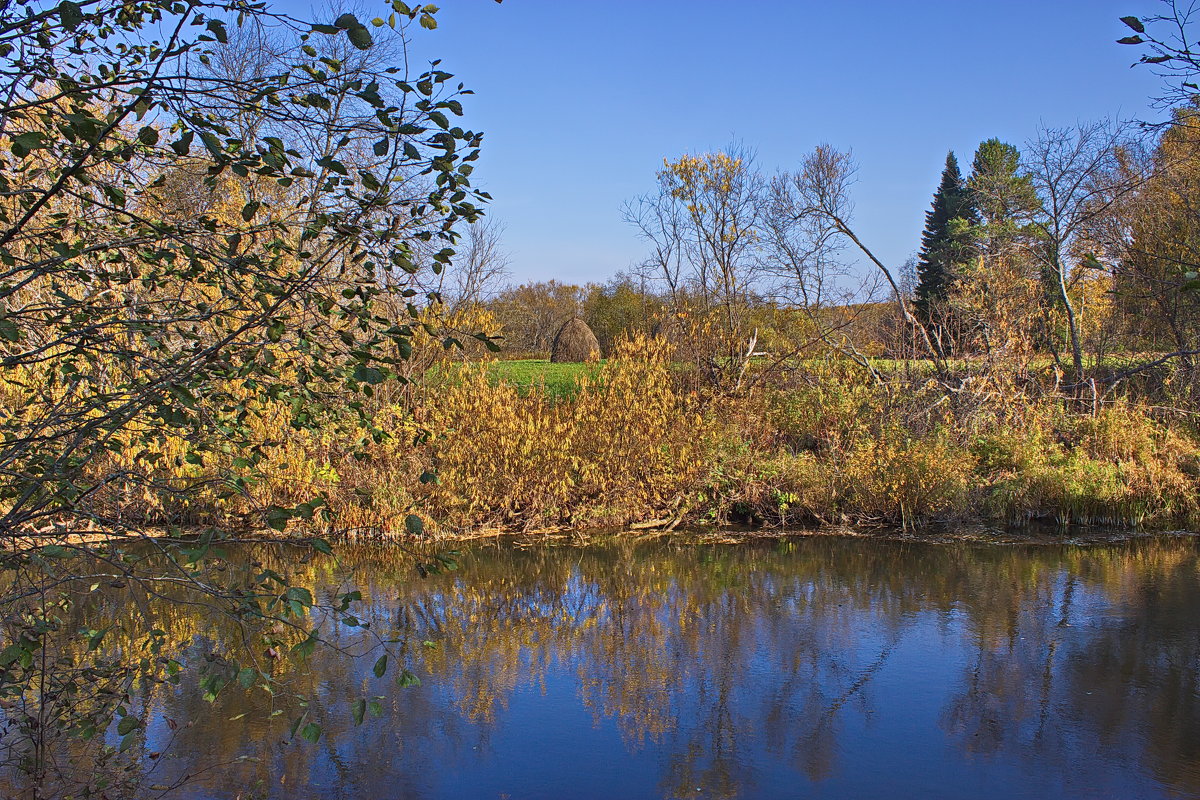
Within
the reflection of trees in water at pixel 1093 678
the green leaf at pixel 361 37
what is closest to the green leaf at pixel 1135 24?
the green leaf at pixel 361 37

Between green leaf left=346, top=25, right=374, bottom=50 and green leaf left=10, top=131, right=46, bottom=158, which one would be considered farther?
green leaf left=346, top=25, right=374, bottom=50

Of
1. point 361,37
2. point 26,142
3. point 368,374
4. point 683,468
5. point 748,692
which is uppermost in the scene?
point 361,37

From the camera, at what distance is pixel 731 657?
7.68 meters

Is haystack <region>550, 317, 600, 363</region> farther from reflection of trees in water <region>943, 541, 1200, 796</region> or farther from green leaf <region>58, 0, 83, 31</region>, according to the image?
green leaf <region>58, 0, 83, 31</region>

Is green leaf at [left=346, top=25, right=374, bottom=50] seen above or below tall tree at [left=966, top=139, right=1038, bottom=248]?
below

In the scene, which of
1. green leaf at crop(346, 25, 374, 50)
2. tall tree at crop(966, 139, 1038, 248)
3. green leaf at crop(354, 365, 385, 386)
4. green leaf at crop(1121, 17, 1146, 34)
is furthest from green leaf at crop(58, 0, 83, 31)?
tall tree at crop(966, 139, 1038, 248)

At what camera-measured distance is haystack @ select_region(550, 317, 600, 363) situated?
3153 cm

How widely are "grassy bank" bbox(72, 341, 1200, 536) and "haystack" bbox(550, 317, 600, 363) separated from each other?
684 inches

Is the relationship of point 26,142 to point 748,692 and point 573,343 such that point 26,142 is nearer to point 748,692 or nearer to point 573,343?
point 748,692

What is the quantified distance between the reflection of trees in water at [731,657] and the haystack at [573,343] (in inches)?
787

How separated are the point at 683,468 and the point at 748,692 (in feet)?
21.2

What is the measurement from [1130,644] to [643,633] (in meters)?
4.09

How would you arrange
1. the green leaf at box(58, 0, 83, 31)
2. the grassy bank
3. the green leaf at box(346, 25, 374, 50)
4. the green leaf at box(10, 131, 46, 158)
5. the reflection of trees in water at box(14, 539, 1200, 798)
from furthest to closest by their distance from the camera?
the grassy bank → the reflection of trees in water at box(14, 539, 1200, 798) → the green leaf at box(346, 25, 374, 50) → the green leaf at box(58, 0, 83, 31) → the green leaf at box(10, 131, 46, 158)

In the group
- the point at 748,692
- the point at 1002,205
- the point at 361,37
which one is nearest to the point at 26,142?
the point at 361,37
